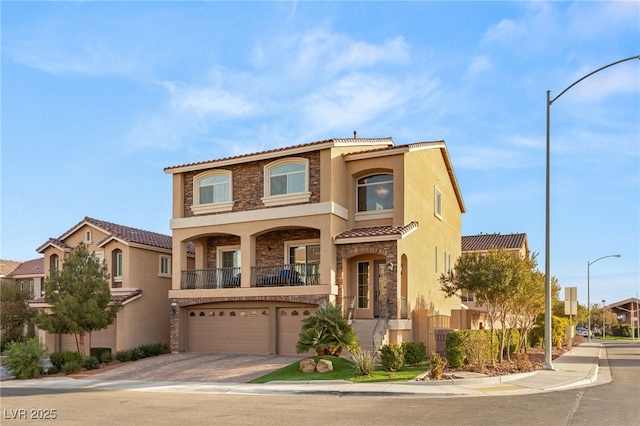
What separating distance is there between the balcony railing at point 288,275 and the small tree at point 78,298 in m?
6.46

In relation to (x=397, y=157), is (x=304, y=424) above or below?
below

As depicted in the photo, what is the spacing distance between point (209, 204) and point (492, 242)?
28406 millimetres

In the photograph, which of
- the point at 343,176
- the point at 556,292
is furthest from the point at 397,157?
the point at 556,292

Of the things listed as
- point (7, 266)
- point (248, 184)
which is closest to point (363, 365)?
point (248, 184)

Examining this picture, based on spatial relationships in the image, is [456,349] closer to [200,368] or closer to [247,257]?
[200,368]

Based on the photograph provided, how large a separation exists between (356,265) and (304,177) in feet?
14.9

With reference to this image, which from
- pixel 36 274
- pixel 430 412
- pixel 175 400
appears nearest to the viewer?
pixel 430 412

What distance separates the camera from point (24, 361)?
23.5 m

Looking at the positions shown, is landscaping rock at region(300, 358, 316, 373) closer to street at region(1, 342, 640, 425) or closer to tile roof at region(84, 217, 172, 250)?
street at region(1, 342, 640, 425)

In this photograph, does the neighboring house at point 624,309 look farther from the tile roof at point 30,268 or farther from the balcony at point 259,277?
the tile roof at point 30,268

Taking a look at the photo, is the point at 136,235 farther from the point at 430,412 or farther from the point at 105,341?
the point at 430,412

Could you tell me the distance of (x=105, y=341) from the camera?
3067cm

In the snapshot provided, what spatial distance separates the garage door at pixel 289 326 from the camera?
26.7 meters

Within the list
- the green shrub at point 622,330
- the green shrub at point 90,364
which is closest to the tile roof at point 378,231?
the green shrub at point 90,364
